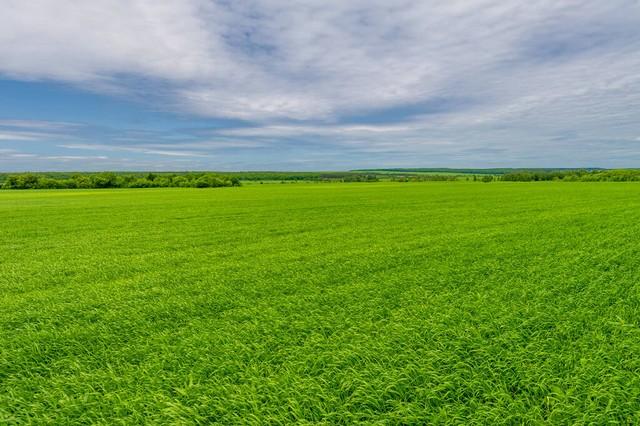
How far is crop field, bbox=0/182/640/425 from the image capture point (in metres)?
4.30

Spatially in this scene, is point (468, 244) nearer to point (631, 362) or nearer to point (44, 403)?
point (631, 362)

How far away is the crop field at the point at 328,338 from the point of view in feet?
14.1

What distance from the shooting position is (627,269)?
392 inches

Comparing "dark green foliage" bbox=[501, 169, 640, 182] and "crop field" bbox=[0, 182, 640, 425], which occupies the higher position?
"dark green foliage" bbox=[501, 169, 640, 182]

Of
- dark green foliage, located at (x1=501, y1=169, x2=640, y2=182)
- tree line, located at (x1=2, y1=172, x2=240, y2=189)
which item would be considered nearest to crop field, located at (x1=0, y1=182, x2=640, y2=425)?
tree line, located at (x1=2, y1=172, x2=240, y2=189)

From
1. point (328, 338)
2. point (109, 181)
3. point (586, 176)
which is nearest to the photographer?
point (328, 338)

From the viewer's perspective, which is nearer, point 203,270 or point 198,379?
point 198,379

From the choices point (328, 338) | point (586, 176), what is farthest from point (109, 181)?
Answer: point (586, 176)

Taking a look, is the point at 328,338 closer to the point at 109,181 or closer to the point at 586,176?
the point at 109,181

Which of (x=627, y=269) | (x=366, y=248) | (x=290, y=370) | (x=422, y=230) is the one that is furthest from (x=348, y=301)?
(x=422, y=230)

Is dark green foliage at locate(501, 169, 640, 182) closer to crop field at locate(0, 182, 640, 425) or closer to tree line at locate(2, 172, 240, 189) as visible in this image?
tree line at locate(2, 172, 240, 189)

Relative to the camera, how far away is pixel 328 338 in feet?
19.9

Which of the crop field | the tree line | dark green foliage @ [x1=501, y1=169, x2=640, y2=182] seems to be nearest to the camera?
the crop field

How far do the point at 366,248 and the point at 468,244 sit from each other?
175 inches
